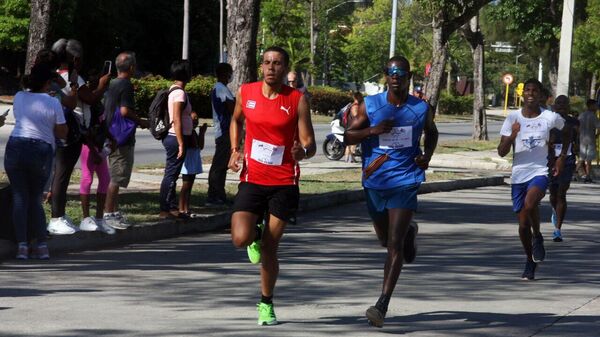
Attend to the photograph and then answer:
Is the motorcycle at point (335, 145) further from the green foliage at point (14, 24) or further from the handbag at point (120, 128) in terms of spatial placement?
the green foliage at point (14, 24)

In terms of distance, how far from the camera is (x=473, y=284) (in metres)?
10.4

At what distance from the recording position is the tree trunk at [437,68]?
28.5 m

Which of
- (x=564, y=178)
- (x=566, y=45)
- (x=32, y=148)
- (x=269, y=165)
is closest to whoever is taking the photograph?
(x=269, y=165)

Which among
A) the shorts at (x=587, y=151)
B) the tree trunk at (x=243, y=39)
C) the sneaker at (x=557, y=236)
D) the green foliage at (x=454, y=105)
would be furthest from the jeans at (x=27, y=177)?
the green foliage at (x=454, y=105)

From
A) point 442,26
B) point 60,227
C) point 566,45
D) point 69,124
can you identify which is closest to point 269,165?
point 69,124

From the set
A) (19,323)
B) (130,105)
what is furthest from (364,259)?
(19,323)

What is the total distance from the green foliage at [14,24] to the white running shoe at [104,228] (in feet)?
134

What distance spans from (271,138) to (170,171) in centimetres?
560

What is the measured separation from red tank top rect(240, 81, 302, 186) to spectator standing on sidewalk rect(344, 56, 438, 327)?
0.59 meters

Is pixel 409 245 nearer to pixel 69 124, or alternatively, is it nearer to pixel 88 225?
pixel 69 124

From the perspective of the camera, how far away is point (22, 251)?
1102 cm

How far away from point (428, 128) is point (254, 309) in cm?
178

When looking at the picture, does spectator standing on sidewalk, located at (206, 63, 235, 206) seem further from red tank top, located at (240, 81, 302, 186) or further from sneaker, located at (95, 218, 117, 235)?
red tank top, located at (240, 81, 302, 186)

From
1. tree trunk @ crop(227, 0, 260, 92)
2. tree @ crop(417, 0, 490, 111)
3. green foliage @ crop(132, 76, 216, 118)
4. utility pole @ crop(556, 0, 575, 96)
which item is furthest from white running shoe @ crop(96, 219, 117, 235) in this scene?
green foliage @ crop(132, 76, 216, 118)
